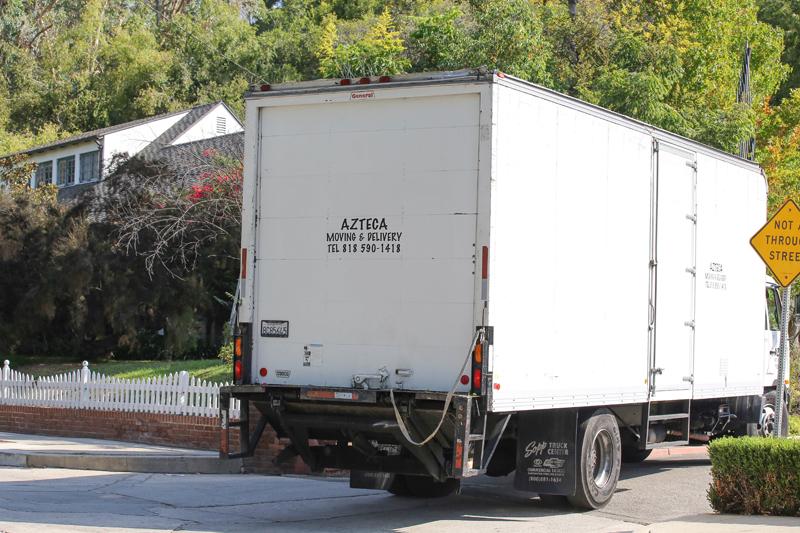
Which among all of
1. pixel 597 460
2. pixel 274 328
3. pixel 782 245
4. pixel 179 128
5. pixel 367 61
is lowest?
pixel 597 460

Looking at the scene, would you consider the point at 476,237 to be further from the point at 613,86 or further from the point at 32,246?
the point at 32,246

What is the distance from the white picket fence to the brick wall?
0.36 ft

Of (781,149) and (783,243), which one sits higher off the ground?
(781,149)

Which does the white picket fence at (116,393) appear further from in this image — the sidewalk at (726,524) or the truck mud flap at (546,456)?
the sidewalk at (726,524)

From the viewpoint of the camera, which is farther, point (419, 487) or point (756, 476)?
point (419, 487)

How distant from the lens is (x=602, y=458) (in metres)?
11.8

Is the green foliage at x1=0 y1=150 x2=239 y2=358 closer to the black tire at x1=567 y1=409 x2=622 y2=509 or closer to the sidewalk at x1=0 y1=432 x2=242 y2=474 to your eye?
the sidewalk at x1=0 y1=432 x2=242 y2=474

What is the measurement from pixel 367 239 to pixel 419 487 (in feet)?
11.6

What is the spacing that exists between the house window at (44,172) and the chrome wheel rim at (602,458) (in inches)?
1233

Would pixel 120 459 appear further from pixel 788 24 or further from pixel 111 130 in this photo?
pixel 788 24

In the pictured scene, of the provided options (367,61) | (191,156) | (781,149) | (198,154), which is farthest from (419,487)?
(191,156)

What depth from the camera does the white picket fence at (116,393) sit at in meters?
16.7

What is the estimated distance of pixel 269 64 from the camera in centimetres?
5531

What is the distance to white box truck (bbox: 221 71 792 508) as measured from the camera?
9.95m
